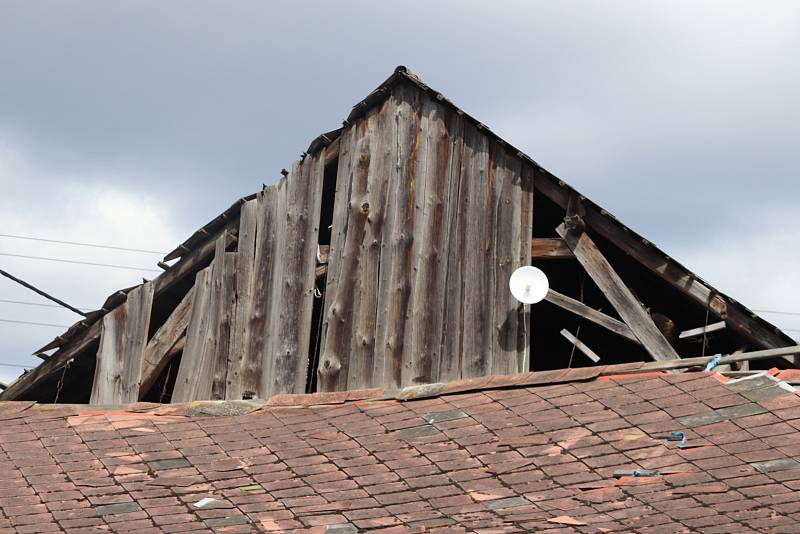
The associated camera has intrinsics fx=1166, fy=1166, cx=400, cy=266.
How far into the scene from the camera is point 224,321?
12117 millimetres

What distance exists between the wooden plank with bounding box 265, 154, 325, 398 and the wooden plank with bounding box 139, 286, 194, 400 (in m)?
1.09

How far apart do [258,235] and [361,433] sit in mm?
3105

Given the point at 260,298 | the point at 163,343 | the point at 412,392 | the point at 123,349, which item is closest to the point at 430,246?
the point at 412,392

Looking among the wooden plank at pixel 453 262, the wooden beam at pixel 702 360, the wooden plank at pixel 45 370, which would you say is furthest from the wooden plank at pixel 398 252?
the wooden plank at pixel 45 370

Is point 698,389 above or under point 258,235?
under

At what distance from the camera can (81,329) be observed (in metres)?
12.8

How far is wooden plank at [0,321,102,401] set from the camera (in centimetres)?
1284

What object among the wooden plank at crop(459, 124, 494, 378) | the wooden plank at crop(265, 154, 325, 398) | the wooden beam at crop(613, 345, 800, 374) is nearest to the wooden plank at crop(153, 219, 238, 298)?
the wooden plank at crop(265, 154, 325, 398)

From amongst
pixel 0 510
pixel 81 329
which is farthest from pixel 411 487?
pixel 81 329

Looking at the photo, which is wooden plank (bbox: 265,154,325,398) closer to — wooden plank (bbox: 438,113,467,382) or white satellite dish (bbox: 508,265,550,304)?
wooden plank (bbox: 438,113,467,382)

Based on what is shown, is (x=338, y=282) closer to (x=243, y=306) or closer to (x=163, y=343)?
(x=243, y=306)

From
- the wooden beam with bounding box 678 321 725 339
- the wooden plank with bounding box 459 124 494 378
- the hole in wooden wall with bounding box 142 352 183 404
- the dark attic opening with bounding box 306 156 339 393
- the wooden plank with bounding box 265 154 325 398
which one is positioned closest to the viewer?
the wooden beam with bounding box 678 321 725 339

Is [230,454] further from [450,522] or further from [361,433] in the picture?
[450,522]

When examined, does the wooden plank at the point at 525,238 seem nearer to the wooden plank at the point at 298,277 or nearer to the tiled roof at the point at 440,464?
the tiled roof at the point at 440,464
